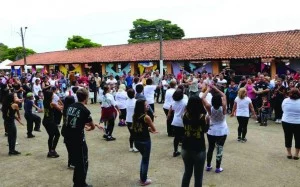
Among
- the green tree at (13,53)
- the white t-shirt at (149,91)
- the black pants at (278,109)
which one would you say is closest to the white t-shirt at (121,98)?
the white t-shirt at (149,91)

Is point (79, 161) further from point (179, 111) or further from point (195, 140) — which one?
point (179, 111)

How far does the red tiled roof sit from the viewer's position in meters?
22.0

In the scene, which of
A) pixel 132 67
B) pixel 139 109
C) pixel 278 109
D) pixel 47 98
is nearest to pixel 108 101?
pixel 47 98

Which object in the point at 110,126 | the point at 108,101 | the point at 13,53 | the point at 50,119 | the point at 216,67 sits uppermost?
the point at 13,53

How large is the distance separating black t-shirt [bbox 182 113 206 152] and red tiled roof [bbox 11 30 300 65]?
17.0 m

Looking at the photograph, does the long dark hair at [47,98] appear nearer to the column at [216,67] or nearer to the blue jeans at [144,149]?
the blue jeans at [144,149]

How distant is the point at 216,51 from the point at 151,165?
60.3 ft

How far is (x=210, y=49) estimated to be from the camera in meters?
25.6

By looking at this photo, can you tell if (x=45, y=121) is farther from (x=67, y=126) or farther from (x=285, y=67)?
(x=285, y=67)

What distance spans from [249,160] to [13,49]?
75.0 m

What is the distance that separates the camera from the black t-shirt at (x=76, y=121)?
5750mm

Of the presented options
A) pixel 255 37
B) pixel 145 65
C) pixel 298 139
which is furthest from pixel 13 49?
pixel 298 139

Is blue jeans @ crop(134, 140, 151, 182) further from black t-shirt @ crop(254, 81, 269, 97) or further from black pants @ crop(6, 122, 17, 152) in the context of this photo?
black t-shirt @ crop(254, 81, 269, 97)

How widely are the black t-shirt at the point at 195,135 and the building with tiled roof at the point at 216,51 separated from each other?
17.0 meters
